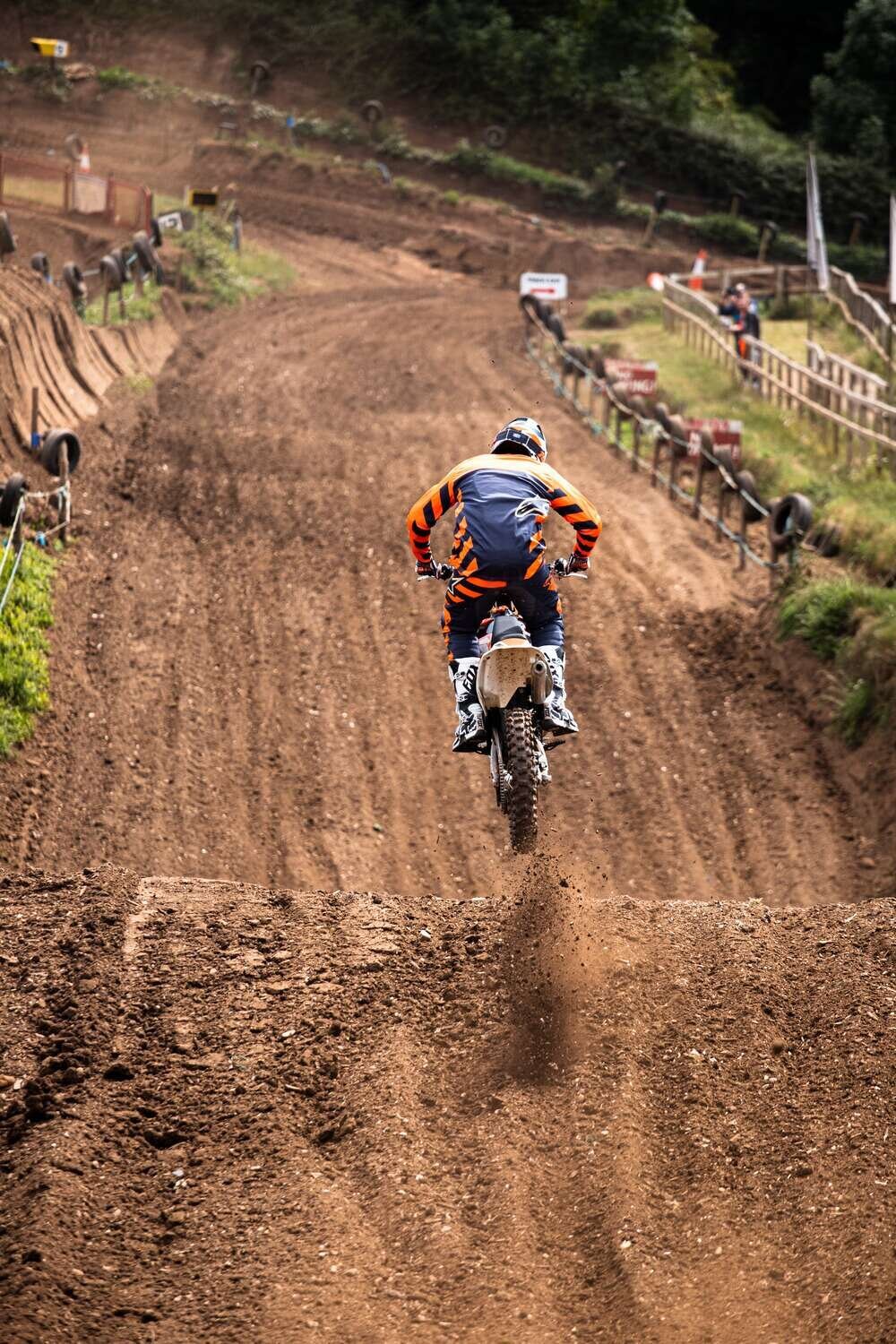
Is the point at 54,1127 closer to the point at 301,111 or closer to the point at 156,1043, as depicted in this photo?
the point at 156,1043

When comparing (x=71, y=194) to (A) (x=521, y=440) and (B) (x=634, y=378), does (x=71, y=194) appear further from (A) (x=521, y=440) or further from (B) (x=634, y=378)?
(A) (x=521, y=440)

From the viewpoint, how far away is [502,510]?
8203 millimetres

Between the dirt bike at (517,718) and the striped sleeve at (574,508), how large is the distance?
0.91 m

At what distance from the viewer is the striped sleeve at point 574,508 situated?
8.49 m

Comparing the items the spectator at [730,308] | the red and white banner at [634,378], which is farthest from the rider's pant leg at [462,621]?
the spectator at [730,308]

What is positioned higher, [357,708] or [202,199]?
[357,708]

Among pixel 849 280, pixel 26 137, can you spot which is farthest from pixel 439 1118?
pixel 26 137

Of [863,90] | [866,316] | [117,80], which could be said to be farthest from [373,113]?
[866,316]

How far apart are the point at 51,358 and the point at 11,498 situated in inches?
257

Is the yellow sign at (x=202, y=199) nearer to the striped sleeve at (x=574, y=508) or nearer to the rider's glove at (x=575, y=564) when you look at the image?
the rider's glove at (x=575, y=564)

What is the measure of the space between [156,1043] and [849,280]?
30.0m

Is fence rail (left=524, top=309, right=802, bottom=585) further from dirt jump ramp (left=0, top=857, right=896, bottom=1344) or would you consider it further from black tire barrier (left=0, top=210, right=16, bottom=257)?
black tire barrier (left=0, top=210, right=16, bottom=257)

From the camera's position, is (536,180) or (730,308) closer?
(730,308)

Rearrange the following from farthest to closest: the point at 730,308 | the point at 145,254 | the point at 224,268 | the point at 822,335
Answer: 1. the point at 822,335
2. the point at 224,268
3. the point at 730,308
4. the point at 145,254
